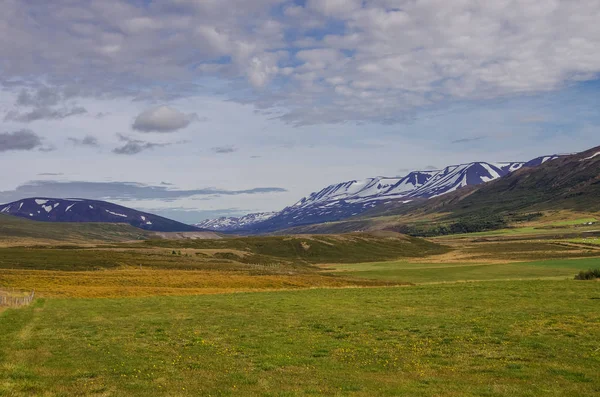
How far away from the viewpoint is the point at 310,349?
25438 mm

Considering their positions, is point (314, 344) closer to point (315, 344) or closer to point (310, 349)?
point (315, 344)

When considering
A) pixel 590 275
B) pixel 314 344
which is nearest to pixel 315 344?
pixel 314 344

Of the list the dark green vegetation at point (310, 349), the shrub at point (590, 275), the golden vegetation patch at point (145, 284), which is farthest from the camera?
the shrub at point (590, 275)

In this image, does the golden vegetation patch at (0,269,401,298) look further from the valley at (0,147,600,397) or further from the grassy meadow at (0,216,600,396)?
the grassy meadow at (0,216,600,396)

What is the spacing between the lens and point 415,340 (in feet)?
90.7

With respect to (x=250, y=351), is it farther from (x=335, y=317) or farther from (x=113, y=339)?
(x=335, y=317)

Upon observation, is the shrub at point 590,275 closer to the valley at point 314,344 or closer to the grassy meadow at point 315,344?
the valley at point 314,344

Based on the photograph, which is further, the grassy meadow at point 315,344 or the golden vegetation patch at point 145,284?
the golden vegetation patch at point 145,284

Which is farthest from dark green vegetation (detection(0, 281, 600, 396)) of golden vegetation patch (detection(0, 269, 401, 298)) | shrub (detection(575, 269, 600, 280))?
shrub (detection(575, 269, 600, 280))

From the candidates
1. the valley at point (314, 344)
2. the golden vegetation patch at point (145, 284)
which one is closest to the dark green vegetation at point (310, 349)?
the valley at point (314, 344)

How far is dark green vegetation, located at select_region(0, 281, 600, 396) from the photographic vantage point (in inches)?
707

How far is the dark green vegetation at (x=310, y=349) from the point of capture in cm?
1795

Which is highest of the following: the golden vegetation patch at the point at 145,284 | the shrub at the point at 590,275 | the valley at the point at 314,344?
the valley at the point at 314,344

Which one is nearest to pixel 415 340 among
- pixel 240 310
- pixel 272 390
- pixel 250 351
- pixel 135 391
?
pixel 250 351
